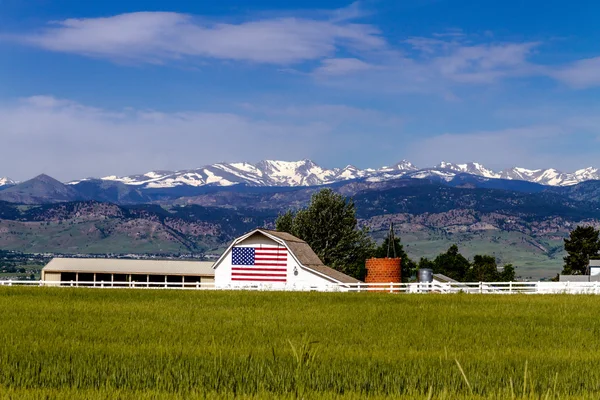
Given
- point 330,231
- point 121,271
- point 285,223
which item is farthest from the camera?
point 285,223

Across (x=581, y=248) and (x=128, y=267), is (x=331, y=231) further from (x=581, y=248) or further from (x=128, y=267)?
(x=581, y=248)

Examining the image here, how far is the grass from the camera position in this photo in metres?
17.3

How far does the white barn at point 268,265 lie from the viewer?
3243 inches

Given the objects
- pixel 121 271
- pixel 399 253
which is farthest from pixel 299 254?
pixel 399 253

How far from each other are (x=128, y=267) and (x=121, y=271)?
138 inches

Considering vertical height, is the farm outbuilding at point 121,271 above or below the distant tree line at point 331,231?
below

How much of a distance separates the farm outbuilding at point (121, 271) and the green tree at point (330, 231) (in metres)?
24.0

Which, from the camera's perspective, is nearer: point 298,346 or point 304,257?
point 298,346

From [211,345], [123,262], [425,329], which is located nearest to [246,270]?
[123,262]

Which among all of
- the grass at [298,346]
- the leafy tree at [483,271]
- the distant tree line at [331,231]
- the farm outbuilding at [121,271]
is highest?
the distant tree line at [331,231]

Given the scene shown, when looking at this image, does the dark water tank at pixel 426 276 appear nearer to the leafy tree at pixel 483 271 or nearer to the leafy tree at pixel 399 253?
the leafy tree at pixel 399 253

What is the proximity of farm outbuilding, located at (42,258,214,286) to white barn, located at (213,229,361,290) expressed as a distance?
13.5 meters

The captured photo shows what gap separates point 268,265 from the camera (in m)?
83.0

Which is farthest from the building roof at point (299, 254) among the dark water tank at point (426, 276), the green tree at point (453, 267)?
the green tree at point (453, 267)
